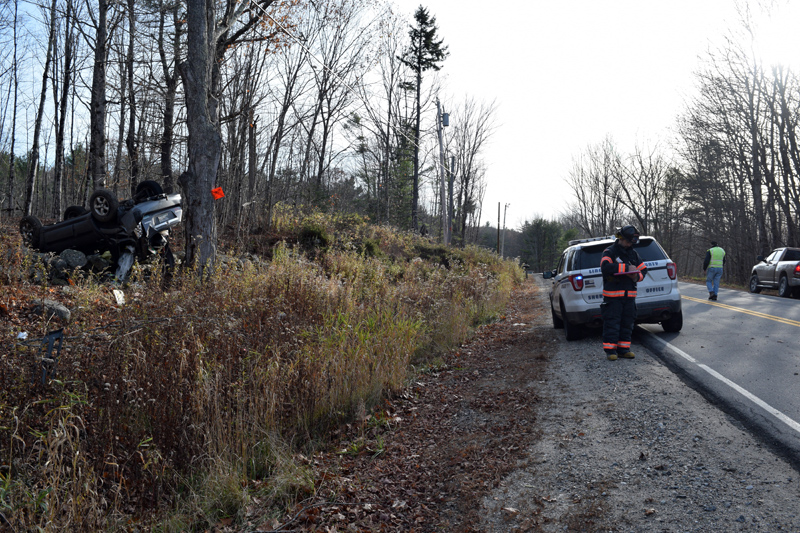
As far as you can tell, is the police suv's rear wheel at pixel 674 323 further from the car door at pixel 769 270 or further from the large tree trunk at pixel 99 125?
the large tree trunk at pixel 99 125

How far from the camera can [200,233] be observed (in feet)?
30.5

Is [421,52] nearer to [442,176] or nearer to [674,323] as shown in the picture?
[442,176]

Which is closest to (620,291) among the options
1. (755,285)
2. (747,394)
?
(747,394)

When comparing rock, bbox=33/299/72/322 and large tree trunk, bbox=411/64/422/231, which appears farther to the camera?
large tree trunk, bbox=411/64/422/231

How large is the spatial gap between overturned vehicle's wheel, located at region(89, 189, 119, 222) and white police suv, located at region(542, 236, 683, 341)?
28.5 feet

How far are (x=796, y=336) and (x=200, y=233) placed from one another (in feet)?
35.5

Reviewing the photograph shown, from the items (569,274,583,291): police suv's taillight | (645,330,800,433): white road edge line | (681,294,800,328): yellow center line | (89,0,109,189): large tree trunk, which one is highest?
(89,0,109,189): large tree trunk

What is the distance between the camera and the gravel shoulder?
3.11 meters

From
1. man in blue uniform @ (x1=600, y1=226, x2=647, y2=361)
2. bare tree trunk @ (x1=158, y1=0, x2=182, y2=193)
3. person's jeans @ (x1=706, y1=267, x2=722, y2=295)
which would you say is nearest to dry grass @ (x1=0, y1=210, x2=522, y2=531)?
man in blue uniform @ (x1=600, y1=226, x2=647, y2=361)

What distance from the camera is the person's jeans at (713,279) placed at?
48.5 feet

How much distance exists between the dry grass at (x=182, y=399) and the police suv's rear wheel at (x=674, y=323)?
4909mm

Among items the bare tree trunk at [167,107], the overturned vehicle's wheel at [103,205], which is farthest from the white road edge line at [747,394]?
the bare tree trunk at [167,107]

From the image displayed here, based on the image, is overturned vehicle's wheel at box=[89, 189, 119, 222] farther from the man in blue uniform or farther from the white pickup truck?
the white pickup truck

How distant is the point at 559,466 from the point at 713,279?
45.5 ft
